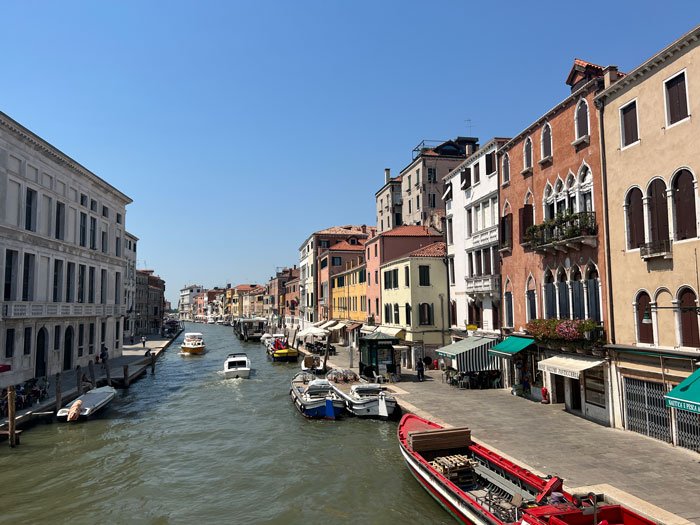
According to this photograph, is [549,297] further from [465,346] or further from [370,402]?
[370,402]

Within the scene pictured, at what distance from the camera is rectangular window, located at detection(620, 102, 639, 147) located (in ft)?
53.8

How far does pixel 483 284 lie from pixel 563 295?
694cm

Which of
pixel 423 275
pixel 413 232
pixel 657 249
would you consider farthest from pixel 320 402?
pixel 413 232

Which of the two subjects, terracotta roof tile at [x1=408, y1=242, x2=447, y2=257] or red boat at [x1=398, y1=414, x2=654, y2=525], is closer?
red boat at [x1=398, y1=414, x2=654, y2=525]

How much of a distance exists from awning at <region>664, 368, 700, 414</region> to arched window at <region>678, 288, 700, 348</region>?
43.7 inches

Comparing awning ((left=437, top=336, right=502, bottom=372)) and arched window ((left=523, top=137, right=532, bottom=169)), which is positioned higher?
arched window ((left=523, top=137, right=532, bottom=169))

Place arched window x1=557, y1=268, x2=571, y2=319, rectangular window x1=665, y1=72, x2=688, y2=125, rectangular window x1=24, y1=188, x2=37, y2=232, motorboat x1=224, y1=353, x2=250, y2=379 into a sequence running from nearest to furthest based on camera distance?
rectangular window x1=665, y1=72, x2=688, y2=125 → arched window x1=557, y1=268, x2=571, y2=319 → rectangular window x1=24, y1=188, x2=37, y2=232 → motorboat x1=224, y1=353, x2=250, y2=379

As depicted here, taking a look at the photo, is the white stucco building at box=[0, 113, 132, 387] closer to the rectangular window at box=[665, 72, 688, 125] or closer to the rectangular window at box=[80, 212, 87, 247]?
the rectangular window at box=[80, 212, 87, 247]

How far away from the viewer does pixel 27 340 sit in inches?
1153

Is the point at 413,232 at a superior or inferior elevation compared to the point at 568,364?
superior

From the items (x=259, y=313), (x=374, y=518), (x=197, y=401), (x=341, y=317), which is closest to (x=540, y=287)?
(x=374, y=518)

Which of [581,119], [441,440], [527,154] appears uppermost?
[581,119]

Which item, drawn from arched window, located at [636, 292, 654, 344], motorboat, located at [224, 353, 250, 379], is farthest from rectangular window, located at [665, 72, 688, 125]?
motorboat, located at [224, 353, 250, 379]

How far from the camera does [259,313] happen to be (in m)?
135
